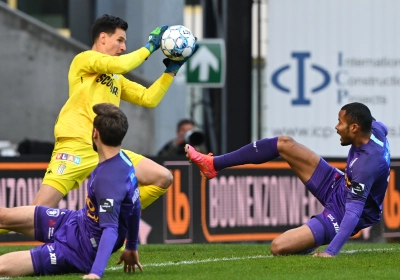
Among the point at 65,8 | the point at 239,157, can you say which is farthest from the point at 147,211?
the point at 65,8

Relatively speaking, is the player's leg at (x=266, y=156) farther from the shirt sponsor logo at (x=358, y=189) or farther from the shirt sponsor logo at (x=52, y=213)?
the shirt sponsor logo at (x=52, y=213)

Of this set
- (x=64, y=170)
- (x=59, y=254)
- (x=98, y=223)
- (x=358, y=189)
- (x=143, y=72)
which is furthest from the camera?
(x=143, y=72)

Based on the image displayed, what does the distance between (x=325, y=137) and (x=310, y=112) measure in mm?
448

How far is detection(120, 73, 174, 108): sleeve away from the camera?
32.7 ft

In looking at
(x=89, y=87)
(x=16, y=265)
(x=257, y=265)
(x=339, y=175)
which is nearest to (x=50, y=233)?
(x=16, y=265)

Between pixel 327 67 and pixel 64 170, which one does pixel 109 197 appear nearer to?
pixel 64 170

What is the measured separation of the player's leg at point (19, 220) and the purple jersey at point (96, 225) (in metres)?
0.15

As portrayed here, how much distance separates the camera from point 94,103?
9.62 meters

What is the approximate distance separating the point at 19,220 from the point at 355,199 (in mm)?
2738

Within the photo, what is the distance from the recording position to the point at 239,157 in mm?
9641

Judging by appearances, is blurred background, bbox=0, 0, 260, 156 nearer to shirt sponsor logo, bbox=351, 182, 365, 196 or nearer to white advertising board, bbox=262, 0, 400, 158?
white advertising board, bbox=262, 0, 400, 158

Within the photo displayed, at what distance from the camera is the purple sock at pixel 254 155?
9.56m

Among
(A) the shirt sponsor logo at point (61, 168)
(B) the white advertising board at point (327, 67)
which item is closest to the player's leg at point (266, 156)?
(A) the shirt sponsor logo at point (61, 168)

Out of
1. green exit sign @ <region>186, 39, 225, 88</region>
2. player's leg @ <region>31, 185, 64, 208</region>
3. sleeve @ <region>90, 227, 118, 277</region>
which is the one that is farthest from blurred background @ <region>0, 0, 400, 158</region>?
sleeve @ <region>90, 227, 118, 277</region>
